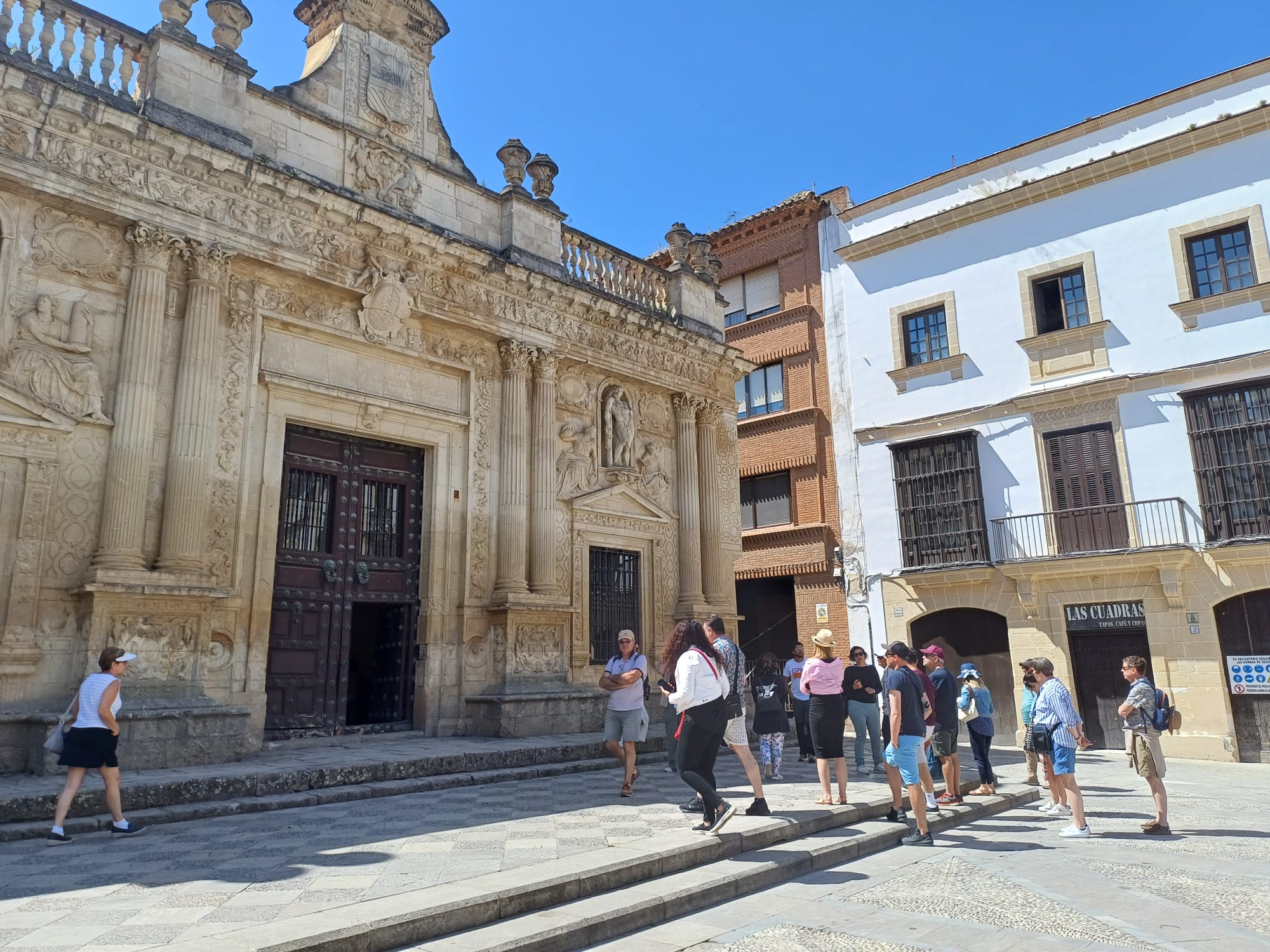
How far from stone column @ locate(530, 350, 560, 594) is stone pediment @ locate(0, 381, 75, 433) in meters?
5.95

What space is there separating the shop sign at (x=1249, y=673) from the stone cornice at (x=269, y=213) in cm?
1188

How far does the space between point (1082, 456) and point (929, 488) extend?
3118 mm

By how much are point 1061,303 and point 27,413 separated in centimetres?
1790

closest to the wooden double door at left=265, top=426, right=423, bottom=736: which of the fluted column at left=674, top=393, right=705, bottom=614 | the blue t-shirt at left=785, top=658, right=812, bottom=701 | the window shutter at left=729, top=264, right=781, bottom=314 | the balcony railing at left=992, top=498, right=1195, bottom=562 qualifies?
the fluted column at left=674, top=393, right=705, bottom=614

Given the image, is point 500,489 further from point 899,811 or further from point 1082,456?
point 1082,456

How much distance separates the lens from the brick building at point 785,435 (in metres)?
21.8

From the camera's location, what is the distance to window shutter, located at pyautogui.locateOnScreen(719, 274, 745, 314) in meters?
25.1

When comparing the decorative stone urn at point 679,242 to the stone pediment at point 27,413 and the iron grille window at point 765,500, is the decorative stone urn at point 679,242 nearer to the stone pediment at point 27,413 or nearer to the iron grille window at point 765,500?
the iron grille window at point 765,500

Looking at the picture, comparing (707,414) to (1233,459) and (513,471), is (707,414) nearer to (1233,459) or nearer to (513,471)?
(513,471)

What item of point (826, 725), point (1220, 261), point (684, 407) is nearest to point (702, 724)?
point (826, 725)

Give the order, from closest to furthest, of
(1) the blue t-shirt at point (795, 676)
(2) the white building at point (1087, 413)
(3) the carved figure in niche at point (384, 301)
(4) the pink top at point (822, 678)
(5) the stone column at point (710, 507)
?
(4) the pink top at point (822, 678) < (1) the blue t-shirt at point (795, 676) < (3) the carved figure in niche at point (384, 301) < (5) the stone column at point (710, 507) < (2) the white building at point (1087, 413)

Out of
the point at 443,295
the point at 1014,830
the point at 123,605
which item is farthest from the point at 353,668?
the point at 1014,830

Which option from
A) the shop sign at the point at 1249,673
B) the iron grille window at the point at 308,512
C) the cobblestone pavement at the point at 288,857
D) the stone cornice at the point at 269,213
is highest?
the stone cornice at the point at 269,213

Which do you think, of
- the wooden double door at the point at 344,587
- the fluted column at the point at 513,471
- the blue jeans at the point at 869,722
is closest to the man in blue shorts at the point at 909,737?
the blue jeans at the point at 869,722
